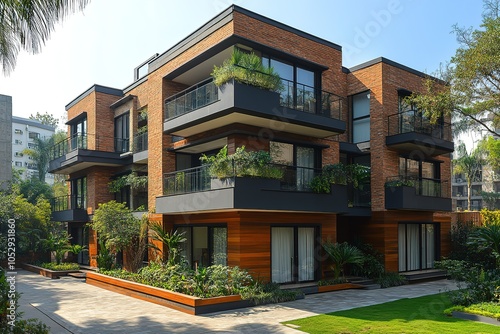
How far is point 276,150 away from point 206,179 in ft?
9.79

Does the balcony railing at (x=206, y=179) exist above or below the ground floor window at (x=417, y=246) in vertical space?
above

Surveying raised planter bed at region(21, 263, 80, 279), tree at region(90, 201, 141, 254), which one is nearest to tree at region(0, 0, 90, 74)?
tree at region(90, 201, 141, 254)

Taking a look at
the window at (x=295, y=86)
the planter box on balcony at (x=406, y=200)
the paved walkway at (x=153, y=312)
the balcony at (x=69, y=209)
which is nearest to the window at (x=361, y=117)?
the planter box on balcony at (x=406, y=200)

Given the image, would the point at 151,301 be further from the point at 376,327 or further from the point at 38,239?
the point at 38,239

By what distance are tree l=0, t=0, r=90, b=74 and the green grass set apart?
8.56 meters

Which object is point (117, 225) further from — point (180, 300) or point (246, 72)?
point (246, 72)

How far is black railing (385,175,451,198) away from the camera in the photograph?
64.7 ft

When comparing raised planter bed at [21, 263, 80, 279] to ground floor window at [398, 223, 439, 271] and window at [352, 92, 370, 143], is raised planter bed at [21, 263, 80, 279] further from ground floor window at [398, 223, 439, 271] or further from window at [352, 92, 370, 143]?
ground floor window at [398, 223, 439, 271]

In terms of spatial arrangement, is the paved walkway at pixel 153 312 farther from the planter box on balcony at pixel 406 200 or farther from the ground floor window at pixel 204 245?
the planter box on balcony at pixel 406 200

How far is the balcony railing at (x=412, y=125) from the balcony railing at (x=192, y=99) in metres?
9.01

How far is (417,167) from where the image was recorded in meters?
22.1

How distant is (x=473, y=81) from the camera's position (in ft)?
53.9

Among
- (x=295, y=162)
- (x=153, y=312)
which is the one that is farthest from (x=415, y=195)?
(x=153, y=312)

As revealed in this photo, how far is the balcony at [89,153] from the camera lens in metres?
23.2
